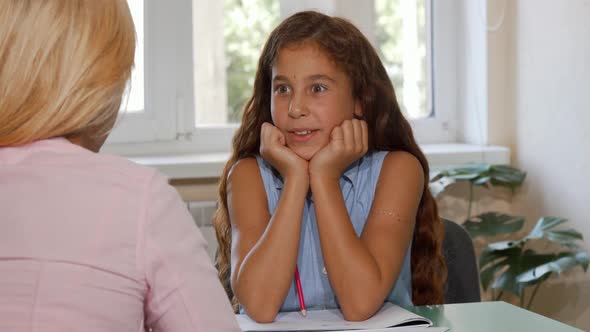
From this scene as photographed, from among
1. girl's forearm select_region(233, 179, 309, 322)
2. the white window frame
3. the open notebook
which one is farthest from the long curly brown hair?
the white window frame

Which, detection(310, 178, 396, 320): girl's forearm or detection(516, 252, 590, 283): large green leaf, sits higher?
detection(310, 178, 396, 320): girl's forearm

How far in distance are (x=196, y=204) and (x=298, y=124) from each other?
1161 millimetres

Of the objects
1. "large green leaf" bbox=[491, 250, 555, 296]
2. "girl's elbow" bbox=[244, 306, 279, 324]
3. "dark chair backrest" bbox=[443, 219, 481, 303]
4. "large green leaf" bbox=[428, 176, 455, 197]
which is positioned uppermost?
"girl's elbow" bbox=[244, 306, 279, 324]

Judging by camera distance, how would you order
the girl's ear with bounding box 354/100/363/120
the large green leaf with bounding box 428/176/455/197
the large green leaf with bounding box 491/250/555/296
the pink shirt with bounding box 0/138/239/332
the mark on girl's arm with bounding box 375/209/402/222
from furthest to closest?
the large green leaf with bounding box 428/176/455/197 < the large green leaf with bounding box 491/250/555/296 < the girl's ear with bounding box 354/100/363/120 < the mark on girl's arm with bounding box 375/209/402/222 < the pink shirt with bounding box 0/138/239/332

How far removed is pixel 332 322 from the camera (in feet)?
4.55

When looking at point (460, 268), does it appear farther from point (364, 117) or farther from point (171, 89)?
point (171, 89)

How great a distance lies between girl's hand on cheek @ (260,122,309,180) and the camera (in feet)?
5.46

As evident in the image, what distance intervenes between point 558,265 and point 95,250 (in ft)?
6.28

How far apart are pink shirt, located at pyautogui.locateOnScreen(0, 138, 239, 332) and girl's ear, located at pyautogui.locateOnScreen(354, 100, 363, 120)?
0.97 meters

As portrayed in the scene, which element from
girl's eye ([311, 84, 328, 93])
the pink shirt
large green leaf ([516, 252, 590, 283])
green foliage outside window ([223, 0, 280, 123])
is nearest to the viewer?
the pink shirt

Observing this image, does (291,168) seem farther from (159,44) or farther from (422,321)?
(159,44)

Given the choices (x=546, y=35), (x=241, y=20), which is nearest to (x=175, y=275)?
(x=546, y=35)

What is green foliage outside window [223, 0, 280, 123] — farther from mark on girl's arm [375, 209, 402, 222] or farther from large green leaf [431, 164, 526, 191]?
mark on girl's arm [375, 209, 402, 222]

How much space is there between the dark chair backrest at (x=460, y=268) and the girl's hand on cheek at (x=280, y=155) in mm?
381
